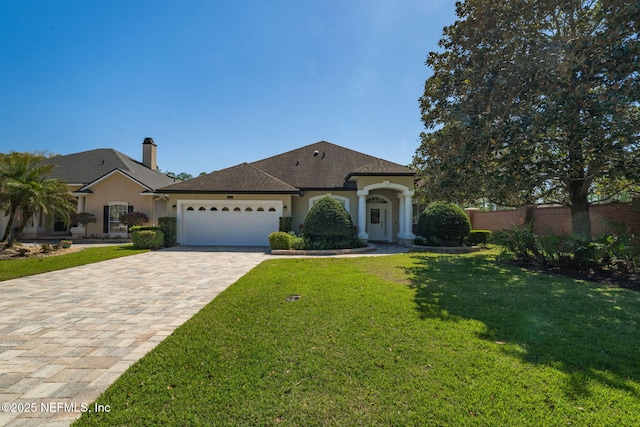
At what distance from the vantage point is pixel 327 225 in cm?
1258

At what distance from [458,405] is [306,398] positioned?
1.37 meters

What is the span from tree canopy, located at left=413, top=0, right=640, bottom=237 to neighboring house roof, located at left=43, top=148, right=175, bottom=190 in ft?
60.1

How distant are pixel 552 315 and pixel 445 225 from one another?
9423 mm

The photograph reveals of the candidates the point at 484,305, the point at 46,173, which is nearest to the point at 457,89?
the point at 484,305

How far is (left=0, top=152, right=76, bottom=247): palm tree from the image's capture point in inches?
457

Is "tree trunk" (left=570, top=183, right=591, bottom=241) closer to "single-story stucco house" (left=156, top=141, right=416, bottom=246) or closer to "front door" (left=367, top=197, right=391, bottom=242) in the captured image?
"single-story stucco house" (left=156, top=141, right=416, bottom=246)

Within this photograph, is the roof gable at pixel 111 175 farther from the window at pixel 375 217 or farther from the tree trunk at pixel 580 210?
the tree trunk at pixel 580 210

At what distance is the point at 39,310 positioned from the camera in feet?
16.3

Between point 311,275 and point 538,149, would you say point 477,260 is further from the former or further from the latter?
point 311,275

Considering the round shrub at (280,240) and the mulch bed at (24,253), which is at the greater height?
the round shrub at (280,240)

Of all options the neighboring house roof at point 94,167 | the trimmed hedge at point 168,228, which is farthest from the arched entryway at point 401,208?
the neighboring house roof at point 94,167

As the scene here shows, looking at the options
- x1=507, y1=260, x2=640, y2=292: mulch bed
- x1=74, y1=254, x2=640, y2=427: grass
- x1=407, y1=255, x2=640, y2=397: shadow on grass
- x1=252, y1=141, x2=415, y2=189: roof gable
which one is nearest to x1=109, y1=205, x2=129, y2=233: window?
x1=252, y1=141, x2=415, y2=189: roof gable

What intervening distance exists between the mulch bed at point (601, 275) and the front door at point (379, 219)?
28.7 feet

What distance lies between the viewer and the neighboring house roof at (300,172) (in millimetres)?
14953
